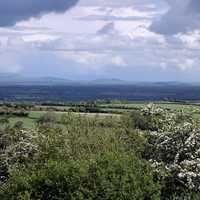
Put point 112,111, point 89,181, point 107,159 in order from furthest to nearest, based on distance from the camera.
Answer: point 112,111 → point 107,159 → point 89,181

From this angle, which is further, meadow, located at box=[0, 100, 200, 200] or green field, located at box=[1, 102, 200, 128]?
green field, located at box=[1, 102, 200, 128]

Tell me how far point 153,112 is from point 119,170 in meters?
6.44

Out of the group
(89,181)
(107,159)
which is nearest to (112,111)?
(107,159)

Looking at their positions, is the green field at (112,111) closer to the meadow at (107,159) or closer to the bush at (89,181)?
the meadow at (107,159)

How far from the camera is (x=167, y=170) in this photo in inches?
1017

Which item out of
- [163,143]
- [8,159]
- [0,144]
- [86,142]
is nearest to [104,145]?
[86,142]

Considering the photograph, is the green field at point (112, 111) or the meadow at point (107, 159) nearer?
the meadow at point (107, 159)

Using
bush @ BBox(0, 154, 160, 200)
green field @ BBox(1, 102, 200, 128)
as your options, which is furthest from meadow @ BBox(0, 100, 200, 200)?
green field @ BBox(1, 102, 200, 128)

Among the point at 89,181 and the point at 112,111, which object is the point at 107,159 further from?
the point at 112,111

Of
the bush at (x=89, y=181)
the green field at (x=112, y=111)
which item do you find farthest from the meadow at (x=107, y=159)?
the green field at (x=112, y=111)

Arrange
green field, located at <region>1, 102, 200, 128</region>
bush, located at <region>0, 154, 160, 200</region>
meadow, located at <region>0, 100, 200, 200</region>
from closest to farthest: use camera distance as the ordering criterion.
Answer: bush, located at <region>0, 154, 160, 200</region>, meadow, located at <region>0, 100, 200, 200</region>, green field, located at <region>1, 102, 200, 128</region>

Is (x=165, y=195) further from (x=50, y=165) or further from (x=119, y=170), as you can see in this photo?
(x=50, y=165)

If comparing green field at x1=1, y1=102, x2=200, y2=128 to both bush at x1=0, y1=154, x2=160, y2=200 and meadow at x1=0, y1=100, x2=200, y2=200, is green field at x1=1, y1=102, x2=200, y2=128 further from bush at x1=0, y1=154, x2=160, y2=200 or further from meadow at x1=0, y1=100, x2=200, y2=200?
bush at x1=0, y1=154, x2=160, y2=200

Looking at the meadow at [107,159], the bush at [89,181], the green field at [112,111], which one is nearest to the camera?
the bush at [89,181]
